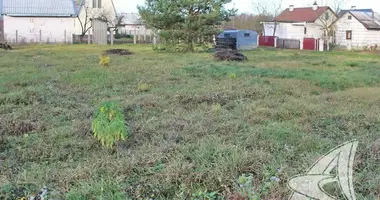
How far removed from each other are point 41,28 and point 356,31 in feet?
92.0

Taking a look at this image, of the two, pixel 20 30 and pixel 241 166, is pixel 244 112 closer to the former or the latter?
pixel 241 166

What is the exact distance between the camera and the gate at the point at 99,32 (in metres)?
33.2

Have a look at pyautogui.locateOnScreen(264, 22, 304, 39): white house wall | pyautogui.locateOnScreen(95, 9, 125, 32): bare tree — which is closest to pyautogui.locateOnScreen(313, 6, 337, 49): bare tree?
pyautogui.locateOnScreen(264, 22, 304, 39): white house wall

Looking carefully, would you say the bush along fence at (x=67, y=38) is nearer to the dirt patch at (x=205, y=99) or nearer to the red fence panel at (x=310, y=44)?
the red fence panel at (x=310, y=44)

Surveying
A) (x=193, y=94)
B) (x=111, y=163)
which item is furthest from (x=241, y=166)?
(x=193, y=94)

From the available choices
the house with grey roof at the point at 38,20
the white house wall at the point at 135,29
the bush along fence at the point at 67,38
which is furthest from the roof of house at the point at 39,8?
the white house wall at the point at 135,29

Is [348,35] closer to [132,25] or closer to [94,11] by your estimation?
[132,25]

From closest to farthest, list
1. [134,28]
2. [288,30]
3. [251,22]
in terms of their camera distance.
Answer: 1. [134,28]
2. [288,30]
3. [251,22]

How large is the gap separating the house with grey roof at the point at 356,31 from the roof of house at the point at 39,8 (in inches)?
947

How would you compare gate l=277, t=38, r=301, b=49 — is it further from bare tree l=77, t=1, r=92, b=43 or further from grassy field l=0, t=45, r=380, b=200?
grassy field l=0, t=45, r=380, b=200

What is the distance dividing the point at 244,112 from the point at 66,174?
11.4ft

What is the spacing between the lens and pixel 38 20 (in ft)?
114

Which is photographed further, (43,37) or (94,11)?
(94,11)

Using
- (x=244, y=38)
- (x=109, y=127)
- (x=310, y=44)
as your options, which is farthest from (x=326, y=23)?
(x=109, y=127)
